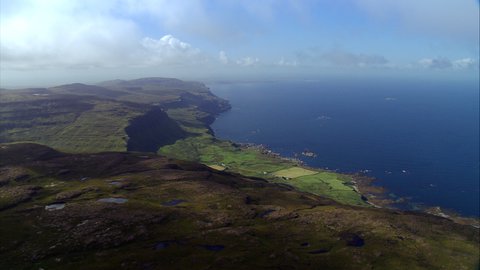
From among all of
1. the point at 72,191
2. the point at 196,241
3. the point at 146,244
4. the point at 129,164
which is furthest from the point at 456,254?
the point at 129,164

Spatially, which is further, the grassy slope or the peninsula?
the peninsula

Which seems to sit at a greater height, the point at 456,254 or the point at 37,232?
the point at 37,232

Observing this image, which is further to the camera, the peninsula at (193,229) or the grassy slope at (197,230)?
the peninsula at (193,229)

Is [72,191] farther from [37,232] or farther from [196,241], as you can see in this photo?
[196,241]

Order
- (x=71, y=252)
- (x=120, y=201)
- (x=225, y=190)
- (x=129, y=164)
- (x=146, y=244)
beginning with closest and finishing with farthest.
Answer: (x=71, y=252), (x=146, y=244), (x=120, y=201), (x=225, y=190), (x=129, y=164)

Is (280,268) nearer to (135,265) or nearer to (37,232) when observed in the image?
(135,265)

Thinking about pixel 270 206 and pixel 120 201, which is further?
pixel 270 206

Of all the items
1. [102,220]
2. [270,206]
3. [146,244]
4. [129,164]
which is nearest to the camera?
[146,244]

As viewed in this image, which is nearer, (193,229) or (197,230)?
(197,230)
